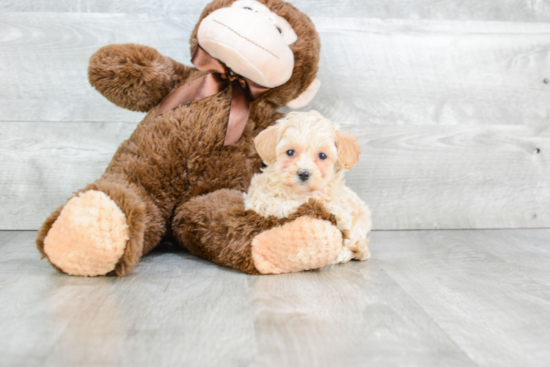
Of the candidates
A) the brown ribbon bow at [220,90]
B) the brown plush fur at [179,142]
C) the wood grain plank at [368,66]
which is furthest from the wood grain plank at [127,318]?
the wood grain plank at [368,66]

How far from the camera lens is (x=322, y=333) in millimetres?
684

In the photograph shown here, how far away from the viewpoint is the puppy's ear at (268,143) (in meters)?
0.96

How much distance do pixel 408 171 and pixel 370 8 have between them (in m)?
0.51

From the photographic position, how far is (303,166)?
3.01 feet

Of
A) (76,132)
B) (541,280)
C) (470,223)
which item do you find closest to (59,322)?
(76,132)

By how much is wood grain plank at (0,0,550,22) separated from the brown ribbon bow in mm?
348

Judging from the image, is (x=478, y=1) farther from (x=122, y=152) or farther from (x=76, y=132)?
(x=76, y=132)

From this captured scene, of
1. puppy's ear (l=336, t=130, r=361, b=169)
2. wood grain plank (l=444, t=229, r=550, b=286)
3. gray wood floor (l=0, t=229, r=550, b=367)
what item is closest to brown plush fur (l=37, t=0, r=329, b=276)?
gray wood floor (l=0, t=229, r=550, b=367)

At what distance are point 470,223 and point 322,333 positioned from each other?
966 mm

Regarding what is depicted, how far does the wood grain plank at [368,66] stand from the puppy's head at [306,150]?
0.46 m

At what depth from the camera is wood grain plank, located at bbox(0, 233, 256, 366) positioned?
24.0 inches

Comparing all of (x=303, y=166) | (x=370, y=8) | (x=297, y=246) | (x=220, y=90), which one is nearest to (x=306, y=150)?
(x=303, y=166)

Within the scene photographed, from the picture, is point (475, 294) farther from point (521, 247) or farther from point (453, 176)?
point (453, 176)

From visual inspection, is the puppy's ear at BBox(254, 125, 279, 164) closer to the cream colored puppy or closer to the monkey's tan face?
the cream colored puppy
